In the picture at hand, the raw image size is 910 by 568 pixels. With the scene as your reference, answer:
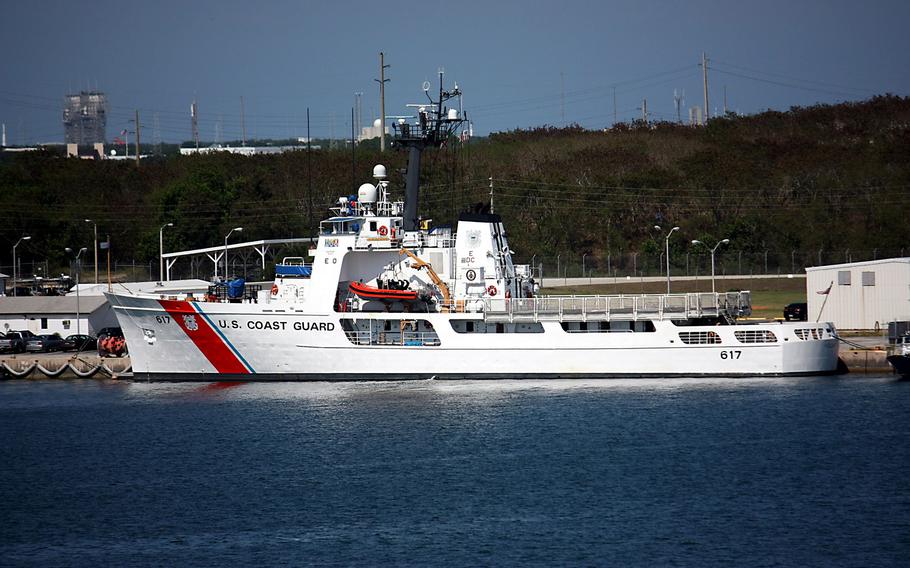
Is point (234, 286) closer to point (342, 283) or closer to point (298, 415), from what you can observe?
point (342, 283)

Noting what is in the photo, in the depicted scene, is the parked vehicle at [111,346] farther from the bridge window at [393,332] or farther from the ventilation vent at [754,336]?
the ventilation vent at [754,336]

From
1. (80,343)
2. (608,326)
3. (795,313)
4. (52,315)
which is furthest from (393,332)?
(52,315)

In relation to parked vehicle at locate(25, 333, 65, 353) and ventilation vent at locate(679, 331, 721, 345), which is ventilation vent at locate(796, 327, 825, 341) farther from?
parked vehicle at locate(25, 333, 65, 353)

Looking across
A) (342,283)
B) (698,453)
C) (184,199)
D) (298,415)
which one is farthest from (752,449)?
(184,199)

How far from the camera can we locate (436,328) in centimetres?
4859

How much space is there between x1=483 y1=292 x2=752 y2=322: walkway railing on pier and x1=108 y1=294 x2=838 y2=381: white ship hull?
56cm

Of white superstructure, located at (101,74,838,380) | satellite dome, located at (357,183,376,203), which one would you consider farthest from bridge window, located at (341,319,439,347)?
satellite dome, located at (357,183,376,203)

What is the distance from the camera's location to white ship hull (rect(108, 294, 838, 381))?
47.6m

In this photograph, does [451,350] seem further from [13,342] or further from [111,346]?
[13,342]

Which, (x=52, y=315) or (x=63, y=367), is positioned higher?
(x=52, y=315)

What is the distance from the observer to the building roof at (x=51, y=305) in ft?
210

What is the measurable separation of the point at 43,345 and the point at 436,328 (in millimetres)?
23189

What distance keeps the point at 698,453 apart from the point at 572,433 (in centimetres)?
447

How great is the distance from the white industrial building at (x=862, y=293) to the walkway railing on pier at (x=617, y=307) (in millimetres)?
9803
